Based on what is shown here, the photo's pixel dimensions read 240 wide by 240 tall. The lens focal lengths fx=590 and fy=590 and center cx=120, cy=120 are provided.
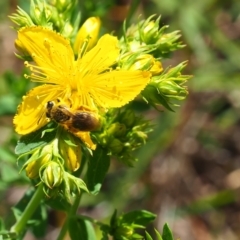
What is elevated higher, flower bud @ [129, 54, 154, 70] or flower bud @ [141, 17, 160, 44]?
flower bud @ [141, 17, 160, 44]

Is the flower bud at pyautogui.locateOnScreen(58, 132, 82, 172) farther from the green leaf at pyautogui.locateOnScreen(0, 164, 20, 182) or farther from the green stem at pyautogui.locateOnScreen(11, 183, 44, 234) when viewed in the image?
the green leaf at pyautogui.locateOnScreen(0, 164, 20, 182)

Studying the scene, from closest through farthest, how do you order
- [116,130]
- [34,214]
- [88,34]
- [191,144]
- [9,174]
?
[116,130]
[88,34]
[34,214]
[9,174]
[191,144]

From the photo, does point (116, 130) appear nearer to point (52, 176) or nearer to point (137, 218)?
point (52, 176)

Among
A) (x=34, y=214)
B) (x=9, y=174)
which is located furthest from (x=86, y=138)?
(x=9, y=174)

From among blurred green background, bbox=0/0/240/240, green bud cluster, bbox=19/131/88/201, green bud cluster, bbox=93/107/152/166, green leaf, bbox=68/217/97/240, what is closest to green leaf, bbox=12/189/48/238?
green leaf, bbox=68/217/97/240

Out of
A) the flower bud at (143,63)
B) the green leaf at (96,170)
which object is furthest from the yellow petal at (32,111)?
the flower bud at (143,63)

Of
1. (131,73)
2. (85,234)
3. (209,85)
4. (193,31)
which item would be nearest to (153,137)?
(209,85)
